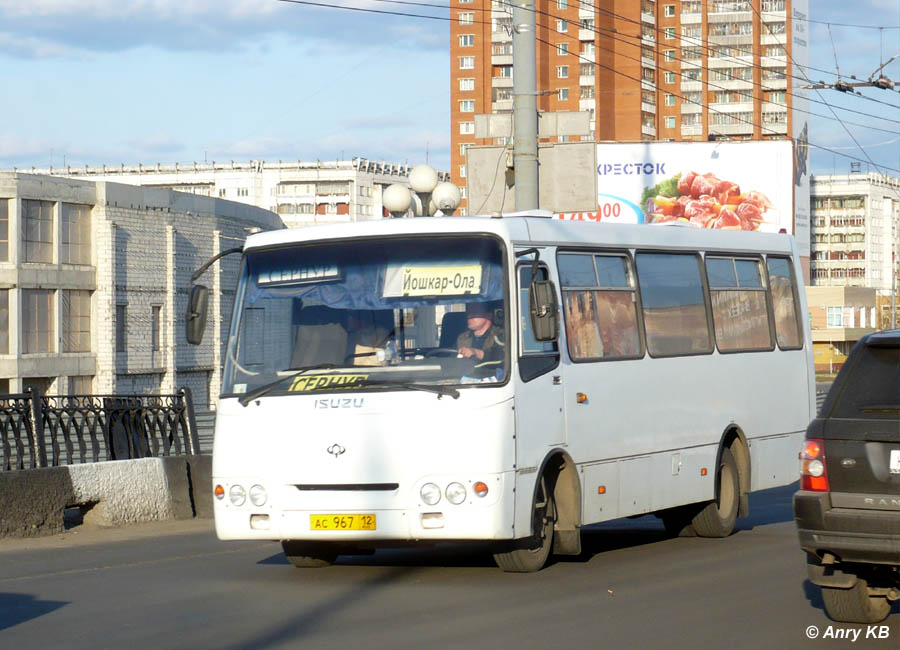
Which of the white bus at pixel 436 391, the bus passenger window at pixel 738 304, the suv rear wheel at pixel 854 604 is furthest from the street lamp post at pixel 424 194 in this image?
the suv rear wheel at pixel 854 604

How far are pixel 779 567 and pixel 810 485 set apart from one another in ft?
11.5

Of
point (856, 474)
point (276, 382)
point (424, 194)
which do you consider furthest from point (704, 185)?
point (856, 474)

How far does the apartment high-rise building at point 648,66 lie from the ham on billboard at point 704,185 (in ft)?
190

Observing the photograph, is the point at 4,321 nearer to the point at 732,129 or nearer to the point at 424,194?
the point at 424,194

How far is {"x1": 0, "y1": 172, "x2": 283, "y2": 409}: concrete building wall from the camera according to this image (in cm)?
4903

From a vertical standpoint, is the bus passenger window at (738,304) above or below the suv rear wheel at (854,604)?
above

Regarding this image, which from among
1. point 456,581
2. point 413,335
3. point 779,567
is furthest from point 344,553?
point 779,567

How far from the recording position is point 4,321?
48.9 meters

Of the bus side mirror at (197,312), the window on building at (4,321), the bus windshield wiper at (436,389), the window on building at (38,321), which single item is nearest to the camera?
the bus windshield wiper at (436,389)

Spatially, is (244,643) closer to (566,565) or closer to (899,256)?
(566,565)

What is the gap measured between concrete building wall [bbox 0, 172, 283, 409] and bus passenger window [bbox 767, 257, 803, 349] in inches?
1435

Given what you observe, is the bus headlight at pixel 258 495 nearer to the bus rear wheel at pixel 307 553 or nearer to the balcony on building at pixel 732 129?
the bus rear wheel at pixel 307 553

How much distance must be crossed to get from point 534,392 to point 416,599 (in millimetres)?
A: 1893

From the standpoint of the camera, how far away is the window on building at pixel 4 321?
48812mm
